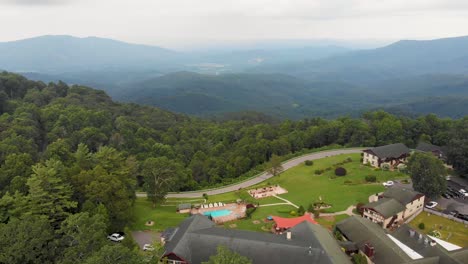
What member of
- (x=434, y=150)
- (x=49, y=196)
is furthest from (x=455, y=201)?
(x=49, y=196)

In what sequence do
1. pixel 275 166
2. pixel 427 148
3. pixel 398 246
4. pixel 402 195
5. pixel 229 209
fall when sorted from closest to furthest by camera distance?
pixel 398 246 < pixel 402 195 < pixel 229 209 < pixel 275 166 < pixel 427 148

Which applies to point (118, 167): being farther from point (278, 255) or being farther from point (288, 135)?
point (288, 135)

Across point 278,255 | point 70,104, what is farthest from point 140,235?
point 70,104

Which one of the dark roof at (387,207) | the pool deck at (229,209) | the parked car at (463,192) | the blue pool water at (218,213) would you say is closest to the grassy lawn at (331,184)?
the dark roof at (387,207)

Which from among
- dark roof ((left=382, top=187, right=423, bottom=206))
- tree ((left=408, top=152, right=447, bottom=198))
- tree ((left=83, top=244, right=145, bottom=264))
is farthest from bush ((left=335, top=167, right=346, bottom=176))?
tree ((left=83, top=244, right=145, bottom=264))

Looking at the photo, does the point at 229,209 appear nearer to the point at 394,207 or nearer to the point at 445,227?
the point at 394,207
